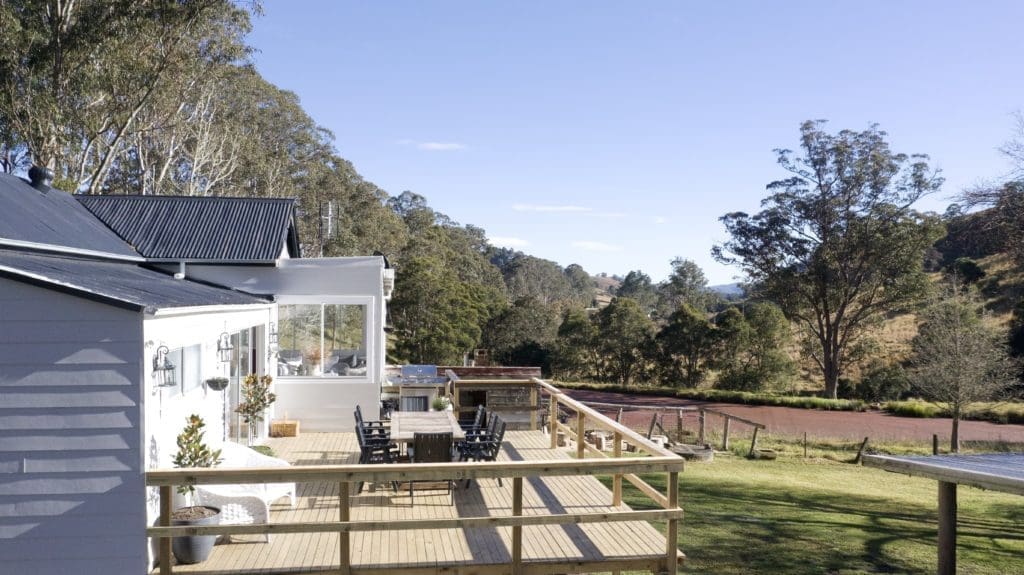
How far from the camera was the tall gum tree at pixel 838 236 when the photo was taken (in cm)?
3600

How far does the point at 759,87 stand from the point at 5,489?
83.0ft

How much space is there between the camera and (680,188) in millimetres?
44875

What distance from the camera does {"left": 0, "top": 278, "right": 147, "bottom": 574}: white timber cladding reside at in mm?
5461

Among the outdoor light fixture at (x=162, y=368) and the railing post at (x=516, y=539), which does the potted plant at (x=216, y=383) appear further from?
the railing post at (x=516, y=539)

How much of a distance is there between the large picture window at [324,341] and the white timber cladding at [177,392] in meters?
2.04

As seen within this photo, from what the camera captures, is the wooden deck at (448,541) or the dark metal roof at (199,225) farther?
the dark metal roof at (199,225)

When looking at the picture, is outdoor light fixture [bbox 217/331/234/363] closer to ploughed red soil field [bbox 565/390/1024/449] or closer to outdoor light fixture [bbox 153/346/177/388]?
outdoor light fixture [bbox 153/346/177/388]

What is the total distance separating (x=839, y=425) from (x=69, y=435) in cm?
2752

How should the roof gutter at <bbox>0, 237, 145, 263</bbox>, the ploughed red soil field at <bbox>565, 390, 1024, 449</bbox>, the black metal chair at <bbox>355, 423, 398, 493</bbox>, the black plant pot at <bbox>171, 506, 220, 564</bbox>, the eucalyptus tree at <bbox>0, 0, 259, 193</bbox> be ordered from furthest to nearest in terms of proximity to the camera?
1. the ploughed red soil field at <bbox>565, 390, 1024, 449</bbox>
2. the eucalyptus tree at <bbox>0, 0, 259, 193</bbox>
3. the black metal chair at <bbox>355, 423, 398, 493</bbox>
4. the roof gutter at <bbox>0, 237, 145, 263</bbox>
5. the black plant pot at <bbox>171, 506, 220, 564</bbox>

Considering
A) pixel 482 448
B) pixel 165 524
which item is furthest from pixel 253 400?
pixel 165 524

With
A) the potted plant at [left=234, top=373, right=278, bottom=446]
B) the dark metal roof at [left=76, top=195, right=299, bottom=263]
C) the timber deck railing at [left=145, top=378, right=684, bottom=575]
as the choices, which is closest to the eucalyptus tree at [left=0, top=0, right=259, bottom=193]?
the dark metal roof at [left=76, top=195, right=299, bottom=263]

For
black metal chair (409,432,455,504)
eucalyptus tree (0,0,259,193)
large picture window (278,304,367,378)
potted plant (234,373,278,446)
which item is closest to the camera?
black metal chair (409,432,455,504)

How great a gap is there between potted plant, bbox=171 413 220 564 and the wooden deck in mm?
110

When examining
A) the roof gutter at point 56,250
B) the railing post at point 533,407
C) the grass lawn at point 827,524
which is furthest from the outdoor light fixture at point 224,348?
the grass lawn at point 827,524
